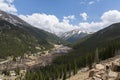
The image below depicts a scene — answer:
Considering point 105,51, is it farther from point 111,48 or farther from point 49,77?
point 49,77

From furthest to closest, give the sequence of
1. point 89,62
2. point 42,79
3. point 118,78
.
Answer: point 89,62
point 42,79
point 118,78

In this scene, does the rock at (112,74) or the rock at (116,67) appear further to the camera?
the rock at (116,67)

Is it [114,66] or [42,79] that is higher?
[114,66]

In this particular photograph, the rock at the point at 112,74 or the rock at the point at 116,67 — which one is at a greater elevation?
the rock at the point at 116,67

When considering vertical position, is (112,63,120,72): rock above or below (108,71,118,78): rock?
above

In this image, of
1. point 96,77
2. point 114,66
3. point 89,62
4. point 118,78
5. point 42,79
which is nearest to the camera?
point 118,78

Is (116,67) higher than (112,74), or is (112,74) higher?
(116,67)

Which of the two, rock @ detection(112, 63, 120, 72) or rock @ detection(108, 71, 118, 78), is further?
rock @ detection(112, 63, 120, 72)

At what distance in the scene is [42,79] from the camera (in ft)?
583

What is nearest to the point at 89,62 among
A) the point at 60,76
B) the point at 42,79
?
the point at 60,76

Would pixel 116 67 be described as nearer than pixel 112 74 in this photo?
No

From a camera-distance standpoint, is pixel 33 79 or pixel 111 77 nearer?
pixel 111 77

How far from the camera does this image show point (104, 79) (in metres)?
63.5

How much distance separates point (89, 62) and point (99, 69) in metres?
117
